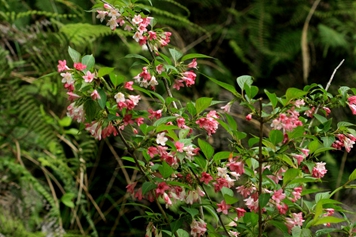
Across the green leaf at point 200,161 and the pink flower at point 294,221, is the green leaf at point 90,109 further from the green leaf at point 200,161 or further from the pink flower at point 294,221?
the pink flower at point 294,221

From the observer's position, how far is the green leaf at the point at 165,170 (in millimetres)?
775

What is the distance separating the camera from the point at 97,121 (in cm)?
77

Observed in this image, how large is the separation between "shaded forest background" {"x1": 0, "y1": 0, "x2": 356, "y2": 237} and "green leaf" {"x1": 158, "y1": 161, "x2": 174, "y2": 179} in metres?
0.38

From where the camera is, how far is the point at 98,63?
2.08 metres

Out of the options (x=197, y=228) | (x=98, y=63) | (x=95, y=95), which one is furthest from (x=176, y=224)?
(x=98, y=63)

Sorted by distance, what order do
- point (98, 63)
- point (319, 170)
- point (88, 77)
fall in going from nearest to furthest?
point (88, 77) < point (319, 170) < point (98, 63)

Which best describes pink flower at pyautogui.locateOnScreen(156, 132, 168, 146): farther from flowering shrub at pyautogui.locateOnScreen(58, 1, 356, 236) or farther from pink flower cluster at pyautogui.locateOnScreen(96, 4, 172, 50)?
pink flower cluster at pyautogui.locateOnScreen(96, 4, 172, 50)

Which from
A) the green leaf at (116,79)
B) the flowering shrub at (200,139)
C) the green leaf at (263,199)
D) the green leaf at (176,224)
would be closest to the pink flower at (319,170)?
the flowering shrub at (200,139)

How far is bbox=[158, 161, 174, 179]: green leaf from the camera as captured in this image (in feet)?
2.54

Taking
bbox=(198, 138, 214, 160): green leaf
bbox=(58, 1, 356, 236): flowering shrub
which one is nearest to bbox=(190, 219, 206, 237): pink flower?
bbox=(58, 1, 356, 236): flowering shrub

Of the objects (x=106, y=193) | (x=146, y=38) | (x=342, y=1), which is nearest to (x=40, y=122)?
(x=106, y=193)

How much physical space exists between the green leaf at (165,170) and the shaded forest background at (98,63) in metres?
0.38

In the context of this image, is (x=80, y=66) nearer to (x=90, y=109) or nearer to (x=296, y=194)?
(x=90, y=109)

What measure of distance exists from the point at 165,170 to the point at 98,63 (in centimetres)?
136
